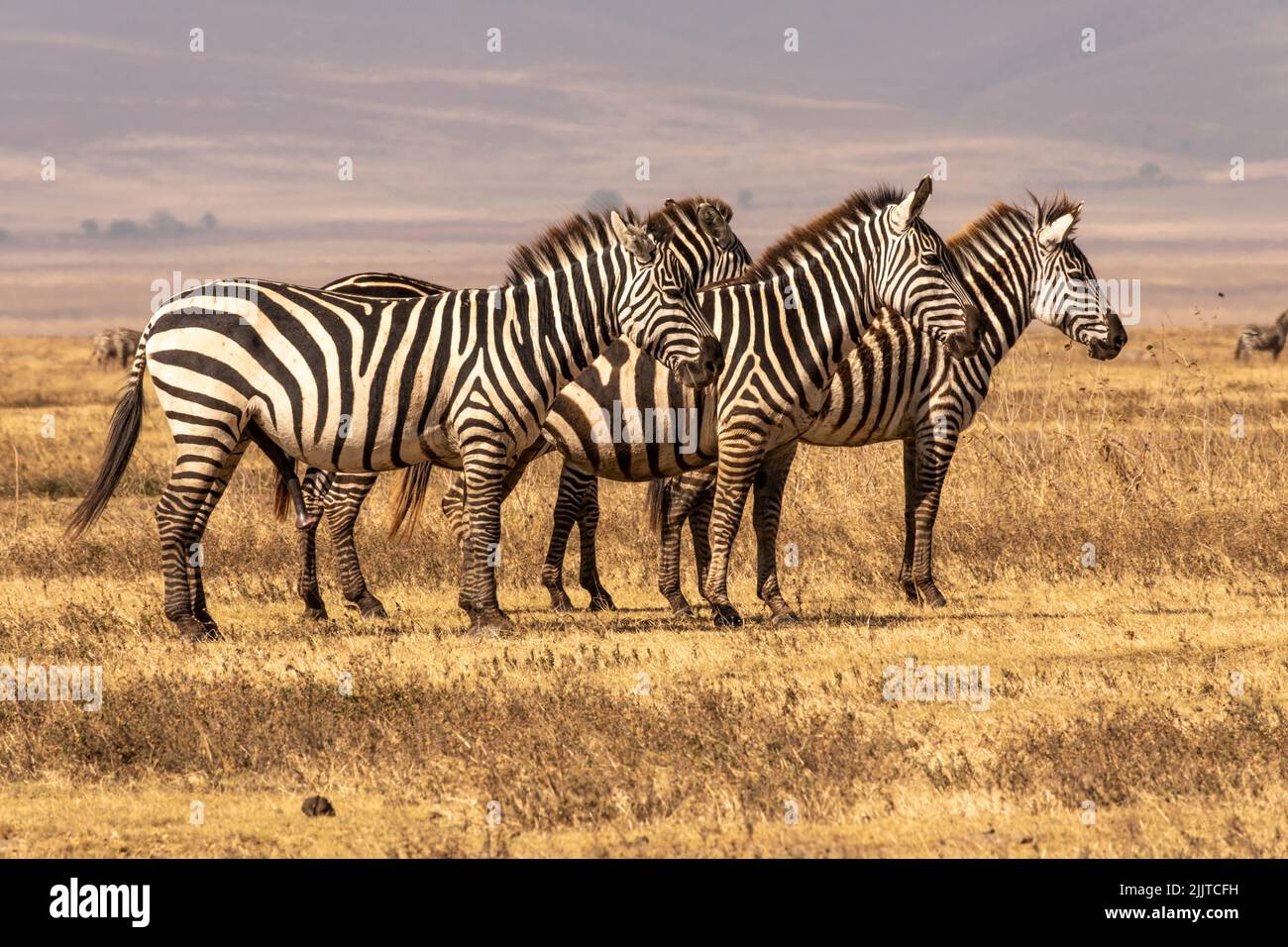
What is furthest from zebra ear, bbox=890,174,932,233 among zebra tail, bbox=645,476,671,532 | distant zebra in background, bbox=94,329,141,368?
distant zebra in background, bbox=94,329,141,368

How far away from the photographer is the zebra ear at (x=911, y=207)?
34.6ft

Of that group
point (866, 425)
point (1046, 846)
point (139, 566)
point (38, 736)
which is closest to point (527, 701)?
point (38, 736)

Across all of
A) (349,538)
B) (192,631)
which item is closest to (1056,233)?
(349,538)

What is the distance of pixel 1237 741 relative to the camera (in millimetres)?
6887

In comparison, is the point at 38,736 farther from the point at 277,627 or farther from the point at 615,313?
the point at 615,313

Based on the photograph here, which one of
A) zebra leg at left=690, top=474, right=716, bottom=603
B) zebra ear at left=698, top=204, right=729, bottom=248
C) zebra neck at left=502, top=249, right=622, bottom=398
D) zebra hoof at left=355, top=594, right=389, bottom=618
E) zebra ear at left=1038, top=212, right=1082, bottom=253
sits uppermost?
zebra ear at left=698, top=204, right=729, bottom=248

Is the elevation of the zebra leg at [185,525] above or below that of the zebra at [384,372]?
below

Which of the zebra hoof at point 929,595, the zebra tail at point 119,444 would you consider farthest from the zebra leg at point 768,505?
the zebra tail at point 119,444

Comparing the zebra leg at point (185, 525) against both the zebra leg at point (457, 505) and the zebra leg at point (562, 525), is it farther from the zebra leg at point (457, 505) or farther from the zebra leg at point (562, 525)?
the zebra leg at point (562, 525)

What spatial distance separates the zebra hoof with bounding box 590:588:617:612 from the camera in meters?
11.7

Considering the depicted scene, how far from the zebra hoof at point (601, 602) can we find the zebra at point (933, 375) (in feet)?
1.73

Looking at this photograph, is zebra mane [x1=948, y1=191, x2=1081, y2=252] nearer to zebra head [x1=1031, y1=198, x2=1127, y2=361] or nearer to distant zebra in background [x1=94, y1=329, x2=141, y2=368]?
zebra head [x1=1031, y1=198, x2=1127, y2=361]

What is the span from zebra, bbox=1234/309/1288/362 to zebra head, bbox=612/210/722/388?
154 ft

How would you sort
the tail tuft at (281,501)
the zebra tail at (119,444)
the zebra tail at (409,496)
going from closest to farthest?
1. the zebra tail at (119,444)
2. the tail tuft at (281,501)
3. the zebra tail at (409,496)
